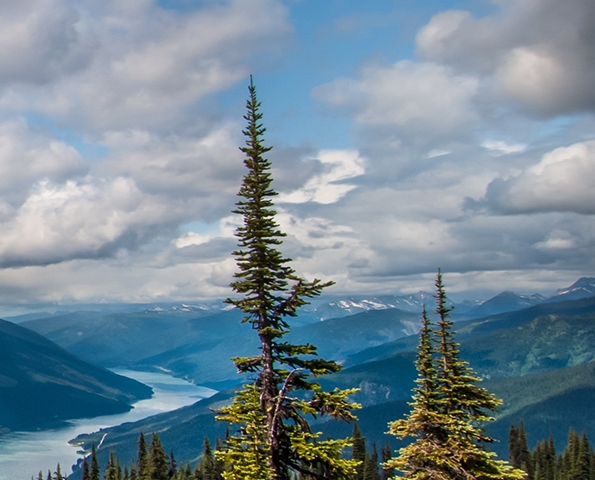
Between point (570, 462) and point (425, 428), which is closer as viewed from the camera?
point (425, 428)

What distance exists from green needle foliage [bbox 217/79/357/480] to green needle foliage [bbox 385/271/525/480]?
28.9 feet

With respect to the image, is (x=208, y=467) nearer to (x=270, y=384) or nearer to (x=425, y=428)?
(x=425, y=428)

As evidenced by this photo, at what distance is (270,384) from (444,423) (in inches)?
463

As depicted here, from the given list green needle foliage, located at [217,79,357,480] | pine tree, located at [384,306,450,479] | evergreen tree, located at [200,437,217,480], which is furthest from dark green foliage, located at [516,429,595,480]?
green needle foliage, located at [217,79,357,480]

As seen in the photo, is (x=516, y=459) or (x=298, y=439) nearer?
(x=298, y=439)

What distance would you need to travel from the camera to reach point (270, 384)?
22.3m

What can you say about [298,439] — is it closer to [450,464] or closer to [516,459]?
[450,464]

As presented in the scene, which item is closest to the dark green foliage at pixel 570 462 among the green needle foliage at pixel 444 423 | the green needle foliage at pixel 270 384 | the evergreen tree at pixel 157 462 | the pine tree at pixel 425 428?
the evergreen tree at pixel 157 462

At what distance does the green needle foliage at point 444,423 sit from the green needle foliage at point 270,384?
8810 millimetres

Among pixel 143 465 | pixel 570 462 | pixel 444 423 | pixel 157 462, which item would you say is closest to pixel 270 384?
pixel 444 423

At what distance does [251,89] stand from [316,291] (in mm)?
8588

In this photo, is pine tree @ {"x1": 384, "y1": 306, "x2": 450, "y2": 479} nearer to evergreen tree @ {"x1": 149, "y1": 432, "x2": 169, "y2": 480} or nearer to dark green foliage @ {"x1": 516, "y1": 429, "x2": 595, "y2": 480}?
evergreen tree @ {"x1": 149, "y1": 432, "x2": 169, "y2": 480}

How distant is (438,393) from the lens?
31.1 m

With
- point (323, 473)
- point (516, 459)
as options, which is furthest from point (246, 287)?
point (516, 459)
